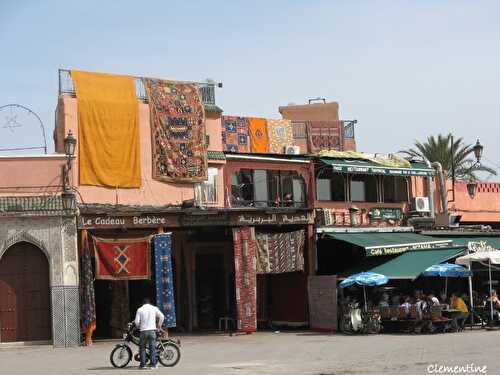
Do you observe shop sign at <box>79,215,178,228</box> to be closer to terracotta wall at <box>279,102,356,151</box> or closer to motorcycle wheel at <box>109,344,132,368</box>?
motorcycle wheel at <box>109,344,132,368</box>

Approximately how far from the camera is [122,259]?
2741 cm

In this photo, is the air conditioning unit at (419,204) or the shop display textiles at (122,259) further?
the air conditioning unit at (419,204)

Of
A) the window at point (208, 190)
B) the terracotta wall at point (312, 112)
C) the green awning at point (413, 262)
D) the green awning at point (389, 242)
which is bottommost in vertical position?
the green awning at point (413, 262)

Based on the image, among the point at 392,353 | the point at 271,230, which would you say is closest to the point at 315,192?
the point at 271,230

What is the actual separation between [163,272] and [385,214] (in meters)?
9.70

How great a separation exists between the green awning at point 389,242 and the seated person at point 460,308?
2389mm

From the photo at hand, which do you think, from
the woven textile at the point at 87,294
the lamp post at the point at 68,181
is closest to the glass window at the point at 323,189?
the woven textile at the point at 87,294

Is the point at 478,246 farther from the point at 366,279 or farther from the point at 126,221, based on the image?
the point at 126,221

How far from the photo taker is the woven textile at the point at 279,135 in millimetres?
36906

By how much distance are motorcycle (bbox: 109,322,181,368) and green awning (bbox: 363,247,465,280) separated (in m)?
10.2

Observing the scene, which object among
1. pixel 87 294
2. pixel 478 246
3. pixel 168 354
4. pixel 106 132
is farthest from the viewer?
pixel 478 246

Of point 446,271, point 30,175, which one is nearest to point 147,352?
point 30,175

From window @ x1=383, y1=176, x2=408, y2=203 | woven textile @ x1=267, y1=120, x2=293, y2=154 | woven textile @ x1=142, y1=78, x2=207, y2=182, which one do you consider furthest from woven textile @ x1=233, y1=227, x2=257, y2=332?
woven textile @ x1=267, y1=120, x2=293, y2=154

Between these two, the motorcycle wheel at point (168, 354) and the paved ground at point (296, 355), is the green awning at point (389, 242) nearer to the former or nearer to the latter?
the paved ground at point (296, 355)
